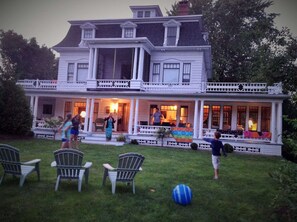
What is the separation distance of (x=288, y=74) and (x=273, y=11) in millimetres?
24993

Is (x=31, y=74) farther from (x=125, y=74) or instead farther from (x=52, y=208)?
(x=52, y=208)

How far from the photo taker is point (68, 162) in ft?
21.4

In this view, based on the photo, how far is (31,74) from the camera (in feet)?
127

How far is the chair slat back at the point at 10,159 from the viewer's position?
679cm

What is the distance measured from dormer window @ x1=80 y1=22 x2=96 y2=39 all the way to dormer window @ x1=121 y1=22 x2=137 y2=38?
Result: 10.5 ft

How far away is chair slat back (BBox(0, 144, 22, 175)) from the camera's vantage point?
22.3 feet

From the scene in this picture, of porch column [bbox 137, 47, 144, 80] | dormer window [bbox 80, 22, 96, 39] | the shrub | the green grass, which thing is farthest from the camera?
dormer window [bbox 80, 22, 96, 39]

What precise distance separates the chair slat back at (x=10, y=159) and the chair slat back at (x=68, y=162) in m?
1.24

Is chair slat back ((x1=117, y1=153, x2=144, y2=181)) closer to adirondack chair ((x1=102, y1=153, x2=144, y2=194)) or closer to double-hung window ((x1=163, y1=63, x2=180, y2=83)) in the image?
adirondack chair ((x1=102, y1=153, x2=144, y2=194))

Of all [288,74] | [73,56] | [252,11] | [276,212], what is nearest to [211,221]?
[276,212]

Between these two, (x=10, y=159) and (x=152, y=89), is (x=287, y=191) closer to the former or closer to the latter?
(x=10, y=159)

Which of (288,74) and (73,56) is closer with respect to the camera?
(288,74)

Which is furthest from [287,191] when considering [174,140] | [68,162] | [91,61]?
[91,61]

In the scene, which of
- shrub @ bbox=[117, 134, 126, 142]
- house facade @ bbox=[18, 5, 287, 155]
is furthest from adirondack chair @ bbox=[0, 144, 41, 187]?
house facade @ bbox=[18, 5, 287, 155]
